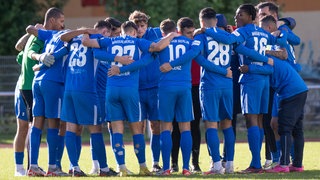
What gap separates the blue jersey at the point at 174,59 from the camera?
13.1 m

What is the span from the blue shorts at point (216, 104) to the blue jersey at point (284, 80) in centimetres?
58

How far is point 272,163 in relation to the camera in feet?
46.4

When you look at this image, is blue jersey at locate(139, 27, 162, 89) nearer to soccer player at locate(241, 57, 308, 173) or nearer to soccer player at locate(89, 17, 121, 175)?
soccer player at locate(89, 17, 121, 175)

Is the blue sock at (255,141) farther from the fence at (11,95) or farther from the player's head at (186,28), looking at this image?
the fence at (11,95)

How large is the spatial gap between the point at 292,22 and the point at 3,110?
37.1 ft

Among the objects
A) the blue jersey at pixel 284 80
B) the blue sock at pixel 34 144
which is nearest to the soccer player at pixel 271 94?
the blue jersey at pixel 284 80

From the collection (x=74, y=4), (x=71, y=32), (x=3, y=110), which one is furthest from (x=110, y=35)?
(x=74, y=4)

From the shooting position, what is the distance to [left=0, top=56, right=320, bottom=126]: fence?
77.7ft

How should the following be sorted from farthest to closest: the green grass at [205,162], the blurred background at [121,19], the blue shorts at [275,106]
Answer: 1. the blurred background at [121,19]
2. the blue shorts at [275,106]
3. the green grass at [205,162]

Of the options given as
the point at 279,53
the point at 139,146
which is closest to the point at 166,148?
the point at 139,146

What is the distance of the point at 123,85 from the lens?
42.3ft

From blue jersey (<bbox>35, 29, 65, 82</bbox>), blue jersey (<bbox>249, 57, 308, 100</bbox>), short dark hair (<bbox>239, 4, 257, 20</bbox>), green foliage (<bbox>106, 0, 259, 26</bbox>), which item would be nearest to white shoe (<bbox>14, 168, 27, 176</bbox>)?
blue jersey (<bbox>35, 29, 65, 82</bbox>)

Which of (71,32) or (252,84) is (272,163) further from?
(71,32)

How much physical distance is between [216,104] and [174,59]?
881 millimetres
